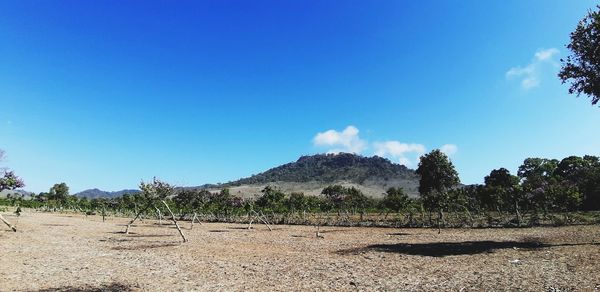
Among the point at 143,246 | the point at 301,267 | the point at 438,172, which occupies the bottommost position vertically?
the point at 301,267

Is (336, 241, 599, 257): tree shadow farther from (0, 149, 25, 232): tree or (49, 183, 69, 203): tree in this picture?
(49, 183, 69, 203): tree

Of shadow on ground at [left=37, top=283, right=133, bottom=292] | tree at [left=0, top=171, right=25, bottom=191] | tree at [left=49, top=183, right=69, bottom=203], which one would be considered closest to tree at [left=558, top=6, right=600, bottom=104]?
shadow on ground at [left=37, top=283, right=133, bottom=292]

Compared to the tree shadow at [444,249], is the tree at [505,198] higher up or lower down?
higher up

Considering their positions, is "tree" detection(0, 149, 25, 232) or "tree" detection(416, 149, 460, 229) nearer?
"tree" detection(0, 149, 25, 232)

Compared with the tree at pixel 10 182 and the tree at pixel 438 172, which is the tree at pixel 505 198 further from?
the tree at pixel 10 182

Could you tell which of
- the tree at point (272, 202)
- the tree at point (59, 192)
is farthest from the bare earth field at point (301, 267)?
the tree at point (59, 192)

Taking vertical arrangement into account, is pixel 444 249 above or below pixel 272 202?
below

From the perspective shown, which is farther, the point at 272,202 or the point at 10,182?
the point at 272,202

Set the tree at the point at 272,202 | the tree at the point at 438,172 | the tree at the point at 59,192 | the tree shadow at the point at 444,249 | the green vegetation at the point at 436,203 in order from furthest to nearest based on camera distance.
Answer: the tree at the point at 59,192 < the tree at the point at 272,202 < the tree at the point at 438,172 < the green vegetation at the point at 436,203 < the tree shadow at the point at 444,249

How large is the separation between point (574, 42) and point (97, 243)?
34.5 meters

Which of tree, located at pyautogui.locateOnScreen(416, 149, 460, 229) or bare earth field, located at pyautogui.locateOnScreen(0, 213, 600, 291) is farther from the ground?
tree, located at pyautogui.locateOnScreen(416, 149, 460, 229)

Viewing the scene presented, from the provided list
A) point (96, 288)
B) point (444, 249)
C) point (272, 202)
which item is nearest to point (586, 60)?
point (444, 249)

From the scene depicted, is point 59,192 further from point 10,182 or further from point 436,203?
point 436,203

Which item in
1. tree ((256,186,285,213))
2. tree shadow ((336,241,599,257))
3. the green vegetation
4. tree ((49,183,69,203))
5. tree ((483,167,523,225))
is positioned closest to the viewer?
tree shadow ((336,241,599,257))
